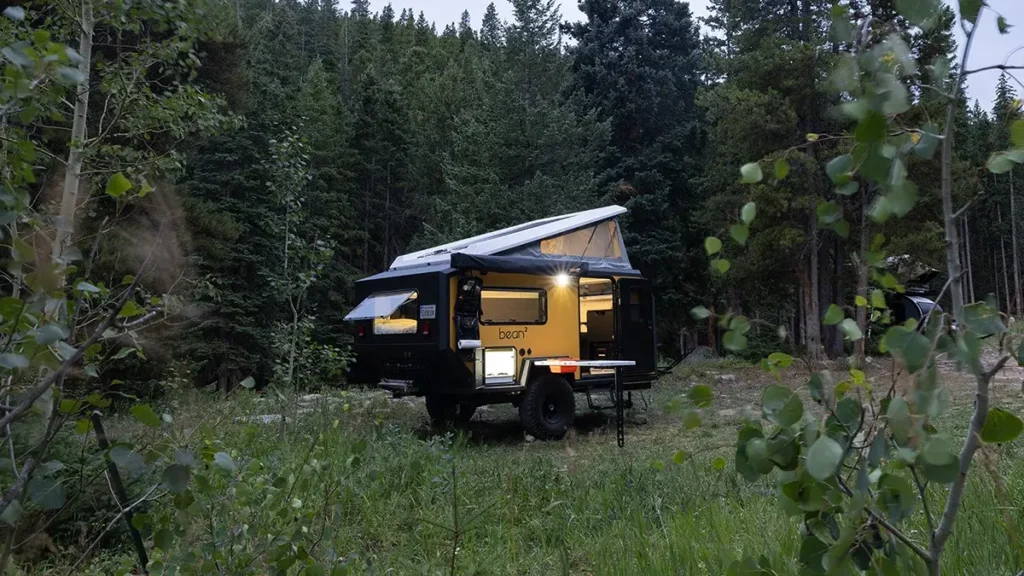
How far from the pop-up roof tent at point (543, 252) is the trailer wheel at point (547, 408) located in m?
1.48

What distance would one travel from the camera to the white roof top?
8.20 meters

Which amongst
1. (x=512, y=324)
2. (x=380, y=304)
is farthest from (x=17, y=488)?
(x=512, y=324)

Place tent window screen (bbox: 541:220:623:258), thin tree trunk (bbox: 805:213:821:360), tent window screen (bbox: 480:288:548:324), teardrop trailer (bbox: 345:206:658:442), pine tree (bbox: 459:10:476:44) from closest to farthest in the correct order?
1. teardrop trailer (bbox: 345:206:658:442)
2. tent window screen (bbox: 480:288:548:324)
3. tent window screen (bbox: 541:220:623:258)
4. thin tree trunk (bbox: 805:213:821:360)
5. pine tree (bbox: 459:10:476:44)

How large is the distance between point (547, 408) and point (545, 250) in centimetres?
209

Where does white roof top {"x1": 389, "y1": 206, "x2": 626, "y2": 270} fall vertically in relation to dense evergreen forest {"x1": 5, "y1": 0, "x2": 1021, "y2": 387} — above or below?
below

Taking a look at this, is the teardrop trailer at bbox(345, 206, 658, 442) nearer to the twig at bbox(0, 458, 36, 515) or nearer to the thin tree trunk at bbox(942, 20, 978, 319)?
the twig at bbox(0, 458, 36, 515)

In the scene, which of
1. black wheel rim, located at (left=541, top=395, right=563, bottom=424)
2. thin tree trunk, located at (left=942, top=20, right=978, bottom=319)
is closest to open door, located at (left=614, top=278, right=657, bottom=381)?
black wheel rim, located at (left=541, top=395, right=563, bottom=424)

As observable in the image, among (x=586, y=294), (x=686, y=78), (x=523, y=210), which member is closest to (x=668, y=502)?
(x=586, y=294)

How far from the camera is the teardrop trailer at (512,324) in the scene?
774 cm

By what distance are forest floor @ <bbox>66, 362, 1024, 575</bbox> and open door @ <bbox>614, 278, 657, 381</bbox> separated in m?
2.39

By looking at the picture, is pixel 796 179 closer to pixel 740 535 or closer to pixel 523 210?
pixel 523 210

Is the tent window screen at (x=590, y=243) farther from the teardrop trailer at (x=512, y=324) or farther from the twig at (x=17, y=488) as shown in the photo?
the twig at (x=17, y=488)

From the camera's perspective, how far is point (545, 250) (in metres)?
8.72

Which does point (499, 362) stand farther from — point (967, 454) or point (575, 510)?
point (967, 454)
